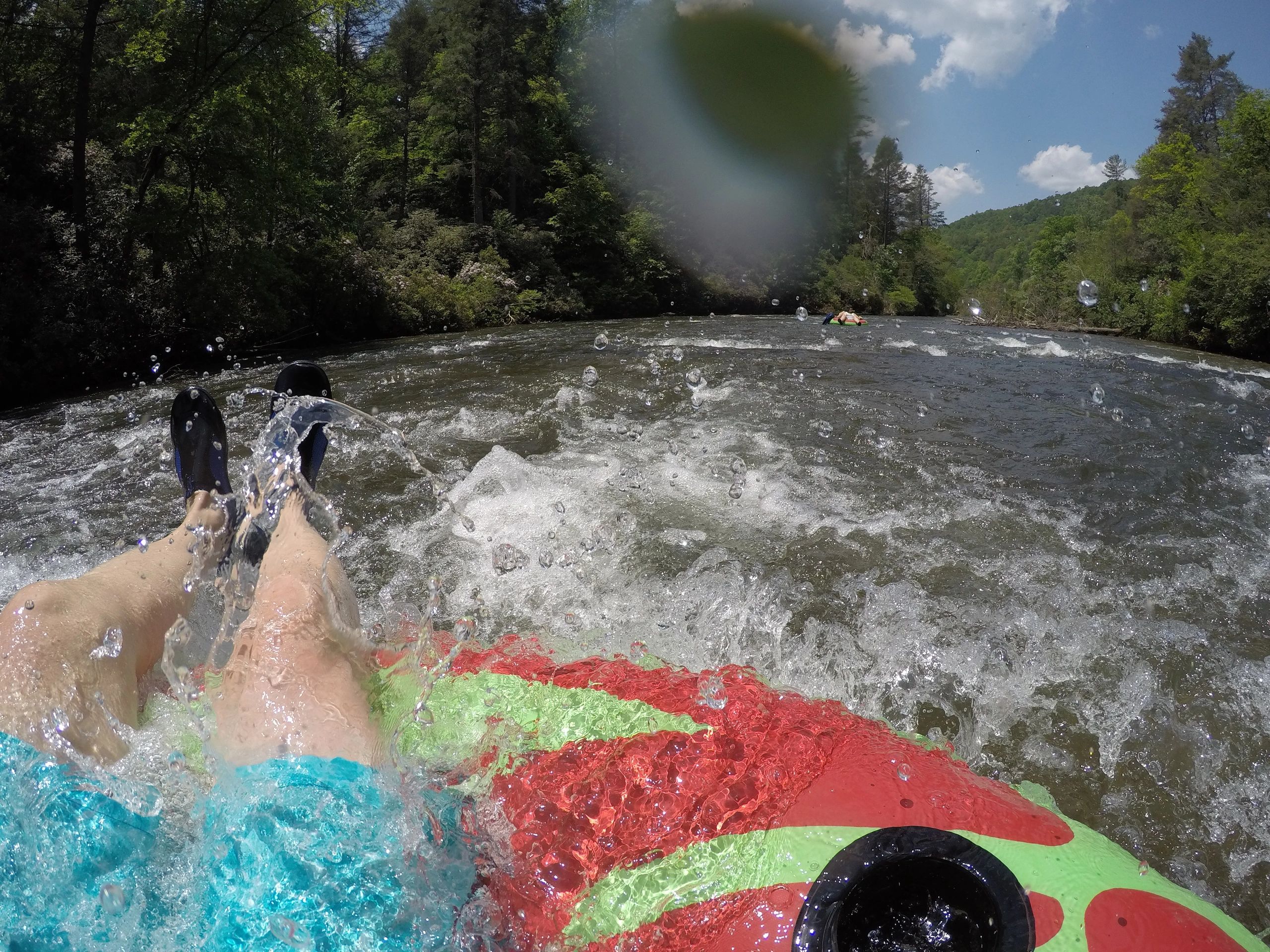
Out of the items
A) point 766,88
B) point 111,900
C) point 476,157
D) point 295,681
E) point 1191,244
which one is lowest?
point 111,900

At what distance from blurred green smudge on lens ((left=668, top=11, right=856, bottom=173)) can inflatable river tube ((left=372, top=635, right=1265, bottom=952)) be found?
1535 inches

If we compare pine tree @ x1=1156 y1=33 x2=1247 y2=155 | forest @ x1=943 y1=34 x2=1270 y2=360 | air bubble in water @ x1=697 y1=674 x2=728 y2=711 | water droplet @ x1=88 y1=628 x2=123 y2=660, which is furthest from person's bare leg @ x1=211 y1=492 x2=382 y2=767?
pine tree @ x1=1156 y1=33 x2=1247 y2=155

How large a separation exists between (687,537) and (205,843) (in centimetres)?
254

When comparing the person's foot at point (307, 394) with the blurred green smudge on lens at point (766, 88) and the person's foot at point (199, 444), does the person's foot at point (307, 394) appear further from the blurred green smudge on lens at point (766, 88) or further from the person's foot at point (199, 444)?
the blurred green smudge on lens at point (766, 88)

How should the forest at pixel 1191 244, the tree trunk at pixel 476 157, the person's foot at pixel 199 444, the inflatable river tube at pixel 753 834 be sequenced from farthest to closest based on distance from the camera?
the tree trunk at pixel 476 157 < the forest at pixel 1191 244 < the person's foot at pixel 199 444 < the inflatable river tube at pixel 753 834

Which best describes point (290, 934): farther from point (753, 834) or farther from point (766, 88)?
point (766, 88)

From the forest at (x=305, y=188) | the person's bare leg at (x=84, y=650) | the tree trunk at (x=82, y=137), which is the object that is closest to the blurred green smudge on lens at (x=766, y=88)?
the forest at (x=305, y=188)

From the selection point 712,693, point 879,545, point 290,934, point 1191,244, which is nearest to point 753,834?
point 712,693

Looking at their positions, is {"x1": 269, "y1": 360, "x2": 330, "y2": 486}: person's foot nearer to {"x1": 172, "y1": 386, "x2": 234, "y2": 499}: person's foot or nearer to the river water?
{"x1": 172, "y1": 386, "x2": 234, "y2": 499}: person's foot

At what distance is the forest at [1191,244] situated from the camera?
63.5 ft

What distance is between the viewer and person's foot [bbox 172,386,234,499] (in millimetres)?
2924

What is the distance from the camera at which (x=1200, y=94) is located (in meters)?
41.2

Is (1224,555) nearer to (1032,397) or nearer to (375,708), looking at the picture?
(375,708)

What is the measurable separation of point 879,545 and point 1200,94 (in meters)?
51.9
